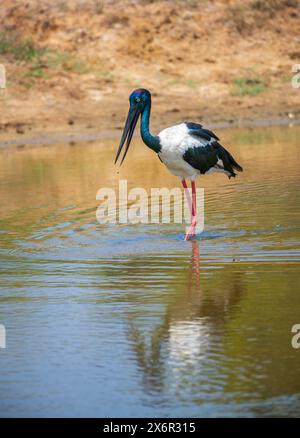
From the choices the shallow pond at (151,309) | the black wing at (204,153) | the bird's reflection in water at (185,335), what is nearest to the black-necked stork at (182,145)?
the black wing at (204,153)

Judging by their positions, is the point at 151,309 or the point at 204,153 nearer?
the point at 151,309

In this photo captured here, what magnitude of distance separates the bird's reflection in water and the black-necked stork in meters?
1.94

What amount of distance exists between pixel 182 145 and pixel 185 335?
3367 millimetres

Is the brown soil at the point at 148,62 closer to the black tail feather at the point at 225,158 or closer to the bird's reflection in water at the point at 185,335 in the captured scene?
the black tail feather at the point at 225,158

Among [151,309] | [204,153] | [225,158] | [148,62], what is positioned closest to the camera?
[151,309]

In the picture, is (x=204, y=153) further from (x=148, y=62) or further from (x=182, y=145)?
(x=148, y=62)

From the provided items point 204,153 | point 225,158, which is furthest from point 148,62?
point 204,153

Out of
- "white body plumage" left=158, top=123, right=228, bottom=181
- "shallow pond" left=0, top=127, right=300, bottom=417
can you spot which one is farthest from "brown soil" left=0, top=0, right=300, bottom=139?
"white body plumage" left=158, top=123, right=228, bottom=181

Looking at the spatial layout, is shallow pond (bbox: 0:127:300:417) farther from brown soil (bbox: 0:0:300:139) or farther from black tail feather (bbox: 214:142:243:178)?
brown soil (bbox: 0:0:300:139)

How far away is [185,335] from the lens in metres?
5.41

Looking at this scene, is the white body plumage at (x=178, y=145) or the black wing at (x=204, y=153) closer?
the white body plumage at (x=178, y=145)

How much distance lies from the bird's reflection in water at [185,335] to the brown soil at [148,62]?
11067mm

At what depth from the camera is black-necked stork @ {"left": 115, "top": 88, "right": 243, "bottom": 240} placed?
28.1 ft

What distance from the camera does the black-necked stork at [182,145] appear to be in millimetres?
8555
